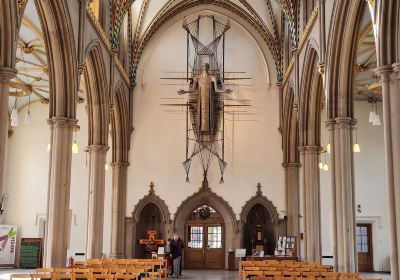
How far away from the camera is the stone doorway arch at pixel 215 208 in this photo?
25.7m

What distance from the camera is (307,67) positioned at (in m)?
20.0

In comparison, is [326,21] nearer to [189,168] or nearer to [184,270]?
[189,168]

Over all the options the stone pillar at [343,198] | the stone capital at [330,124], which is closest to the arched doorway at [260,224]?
the stone pillar at [343,198]

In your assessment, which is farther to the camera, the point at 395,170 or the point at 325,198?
the point at 325,198

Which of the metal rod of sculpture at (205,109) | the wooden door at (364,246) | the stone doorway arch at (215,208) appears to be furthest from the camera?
the wooden door at (364,246)

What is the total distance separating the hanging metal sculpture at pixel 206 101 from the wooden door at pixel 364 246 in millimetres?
→ 7073

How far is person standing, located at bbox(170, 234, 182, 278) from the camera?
20859 millimetres

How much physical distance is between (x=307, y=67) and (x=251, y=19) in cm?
770

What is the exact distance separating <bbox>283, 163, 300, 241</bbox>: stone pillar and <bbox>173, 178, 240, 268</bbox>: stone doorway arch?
7.66ft

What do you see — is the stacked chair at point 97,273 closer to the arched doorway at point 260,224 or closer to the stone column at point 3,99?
the stone column at point 3,99

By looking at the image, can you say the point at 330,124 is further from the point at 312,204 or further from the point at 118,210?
the point at 118,210

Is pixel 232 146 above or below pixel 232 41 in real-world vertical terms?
below

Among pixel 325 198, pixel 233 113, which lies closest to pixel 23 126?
pixel 233 113

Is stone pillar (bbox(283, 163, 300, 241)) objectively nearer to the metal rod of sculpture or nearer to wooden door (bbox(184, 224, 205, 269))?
the metal rod of sculpture
